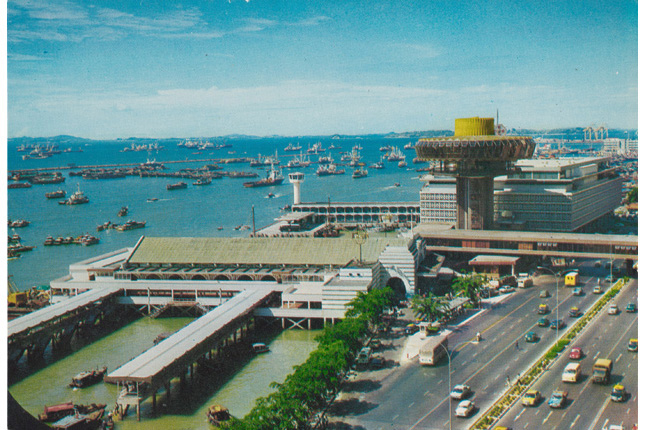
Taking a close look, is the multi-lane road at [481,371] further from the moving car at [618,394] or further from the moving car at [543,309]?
the moving car at [618,394]

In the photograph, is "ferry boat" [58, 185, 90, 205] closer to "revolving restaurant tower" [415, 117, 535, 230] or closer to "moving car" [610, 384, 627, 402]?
"revolving restaurant tower" [415, 117, 535, 230]

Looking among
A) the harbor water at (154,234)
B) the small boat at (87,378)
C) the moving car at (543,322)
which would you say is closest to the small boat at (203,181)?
the harbor water at (154,234)

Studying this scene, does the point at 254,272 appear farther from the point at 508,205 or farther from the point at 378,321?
the point at 508,205

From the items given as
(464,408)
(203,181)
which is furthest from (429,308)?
(203,181)

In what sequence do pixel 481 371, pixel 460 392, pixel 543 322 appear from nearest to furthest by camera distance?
pixel 460 392
pixel 481 371
pixel 543 322

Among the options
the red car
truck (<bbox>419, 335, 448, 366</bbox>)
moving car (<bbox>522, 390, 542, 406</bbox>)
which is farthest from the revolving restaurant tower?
moving car (<bbox>522, 390, 542, 406</bbox>)

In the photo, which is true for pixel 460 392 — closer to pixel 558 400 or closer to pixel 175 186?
pixel 558 400
